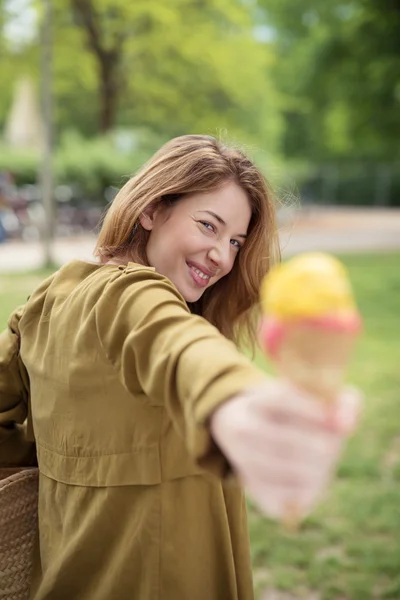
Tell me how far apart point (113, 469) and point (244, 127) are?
820 inches

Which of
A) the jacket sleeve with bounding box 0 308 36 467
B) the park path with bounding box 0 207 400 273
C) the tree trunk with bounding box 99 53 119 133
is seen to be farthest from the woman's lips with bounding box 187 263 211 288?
the tree trunk with bounding box 99 53 119 133

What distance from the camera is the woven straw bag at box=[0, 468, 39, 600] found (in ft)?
5.63

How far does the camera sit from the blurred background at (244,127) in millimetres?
3752

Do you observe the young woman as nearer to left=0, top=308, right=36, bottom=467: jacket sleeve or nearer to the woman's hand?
left=0, top=308, right=36, bottom=467: jacket sleeve

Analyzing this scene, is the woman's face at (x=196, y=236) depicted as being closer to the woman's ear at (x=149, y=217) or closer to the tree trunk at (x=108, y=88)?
the woman's ear at (x=149, y=217)

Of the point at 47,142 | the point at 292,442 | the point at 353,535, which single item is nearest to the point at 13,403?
the point at 292,442

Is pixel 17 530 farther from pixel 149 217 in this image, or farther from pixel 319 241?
pixel 319 241

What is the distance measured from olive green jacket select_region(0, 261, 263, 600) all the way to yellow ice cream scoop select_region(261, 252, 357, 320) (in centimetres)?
38

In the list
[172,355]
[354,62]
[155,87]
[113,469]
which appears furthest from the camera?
[155,87]

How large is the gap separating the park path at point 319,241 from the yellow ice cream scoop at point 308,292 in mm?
6673

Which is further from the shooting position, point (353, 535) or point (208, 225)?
point (353, 535)

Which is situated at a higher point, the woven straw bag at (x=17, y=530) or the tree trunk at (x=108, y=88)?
the woven straw bag at (x=17, y=530)

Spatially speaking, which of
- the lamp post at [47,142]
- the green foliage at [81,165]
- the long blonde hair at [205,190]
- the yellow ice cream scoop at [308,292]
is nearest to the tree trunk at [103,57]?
the green foliage at [81,165]

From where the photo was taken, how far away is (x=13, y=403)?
1845 millimetres
